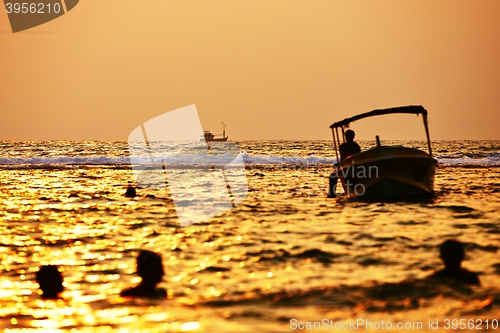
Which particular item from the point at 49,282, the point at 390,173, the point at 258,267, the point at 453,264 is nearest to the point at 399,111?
the point at 390,173

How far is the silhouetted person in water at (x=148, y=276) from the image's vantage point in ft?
29.8

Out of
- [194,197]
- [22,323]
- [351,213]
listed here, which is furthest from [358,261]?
[194,197]

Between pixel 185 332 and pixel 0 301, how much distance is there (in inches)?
125

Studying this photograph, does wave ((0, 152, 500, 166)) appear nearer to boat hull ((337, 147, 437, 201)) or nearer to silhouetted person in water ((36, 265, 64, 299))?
boat hull ((337, 147, 437, 201))

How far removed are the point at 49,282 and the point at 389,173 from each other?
1389cm

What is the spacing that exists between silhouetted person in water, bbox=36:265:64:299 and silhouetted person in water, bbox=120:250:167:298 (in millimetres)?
981

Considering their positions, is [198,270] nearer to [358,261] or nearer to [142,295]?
[142,295]

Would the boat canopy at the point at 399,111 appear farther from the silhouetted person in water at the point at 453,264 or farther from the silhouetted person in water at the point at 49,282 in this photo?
the silhouetted person in water at the point at 49,282

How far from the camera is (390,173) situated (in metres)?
20.4

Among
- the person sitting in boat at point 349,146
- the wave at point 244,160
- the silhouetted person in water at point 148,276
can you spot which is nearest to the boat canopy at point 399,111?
the person sitting in boat at point 349,146

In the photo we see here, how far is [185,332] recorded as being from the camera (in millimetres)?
7324

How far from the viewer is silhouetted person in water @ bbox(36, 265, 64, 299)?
9.02 metres

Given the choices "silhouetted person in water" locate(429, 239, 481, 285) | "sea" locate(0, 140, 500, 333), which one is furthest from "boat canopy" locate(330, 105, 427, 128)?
"silhouetted person in water" locate(429, 239, 481, 285)

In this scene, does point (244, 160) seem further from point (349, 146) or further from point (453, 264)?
point (453, 264)
